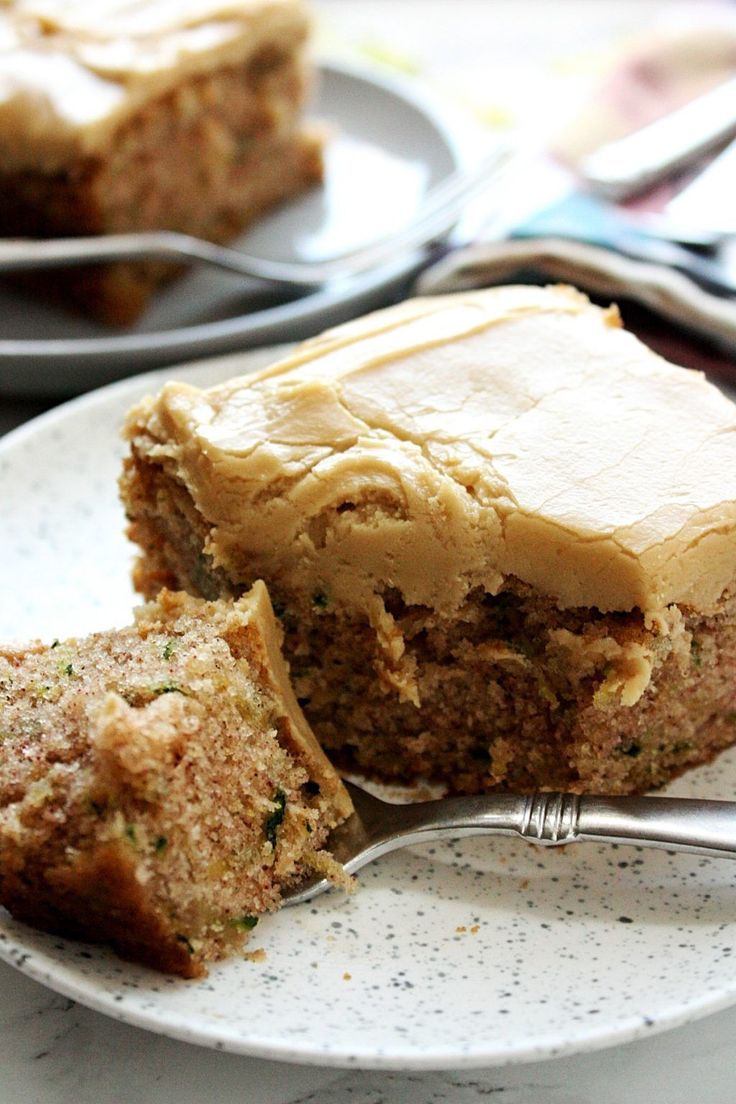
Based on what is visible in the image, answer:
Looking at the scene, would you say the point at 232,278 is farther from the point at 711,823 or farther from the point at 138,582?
the point at 711,823

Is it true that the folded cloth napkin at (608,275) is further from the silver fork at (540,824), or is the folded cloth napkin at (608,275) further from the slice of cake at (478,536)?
the silver fork at (540,824)

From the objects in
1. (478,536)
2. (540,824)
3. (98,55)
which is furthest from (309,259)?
(540,824)

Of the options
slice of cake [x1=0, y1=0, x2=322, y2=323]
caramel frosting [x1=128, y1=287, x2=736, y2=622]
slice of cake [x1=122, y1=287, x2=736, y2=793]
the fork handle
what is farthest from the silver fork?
slice of cake [x1=0, y1=0, x2=322, y2=323]

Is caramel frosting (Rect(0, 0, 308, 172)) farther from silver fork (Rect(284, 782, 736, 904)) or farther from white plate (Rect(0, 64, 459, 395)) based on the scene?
silver fork (Rect(284, 782, 736, 904))

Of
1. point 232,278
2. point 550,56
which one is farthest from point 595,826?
point 550,56

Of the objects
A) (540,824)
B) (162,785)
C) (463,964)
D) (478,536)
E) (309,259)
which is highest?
(309,259)

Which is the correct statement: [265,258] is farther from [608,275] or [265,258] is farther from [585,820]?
[585,820]
